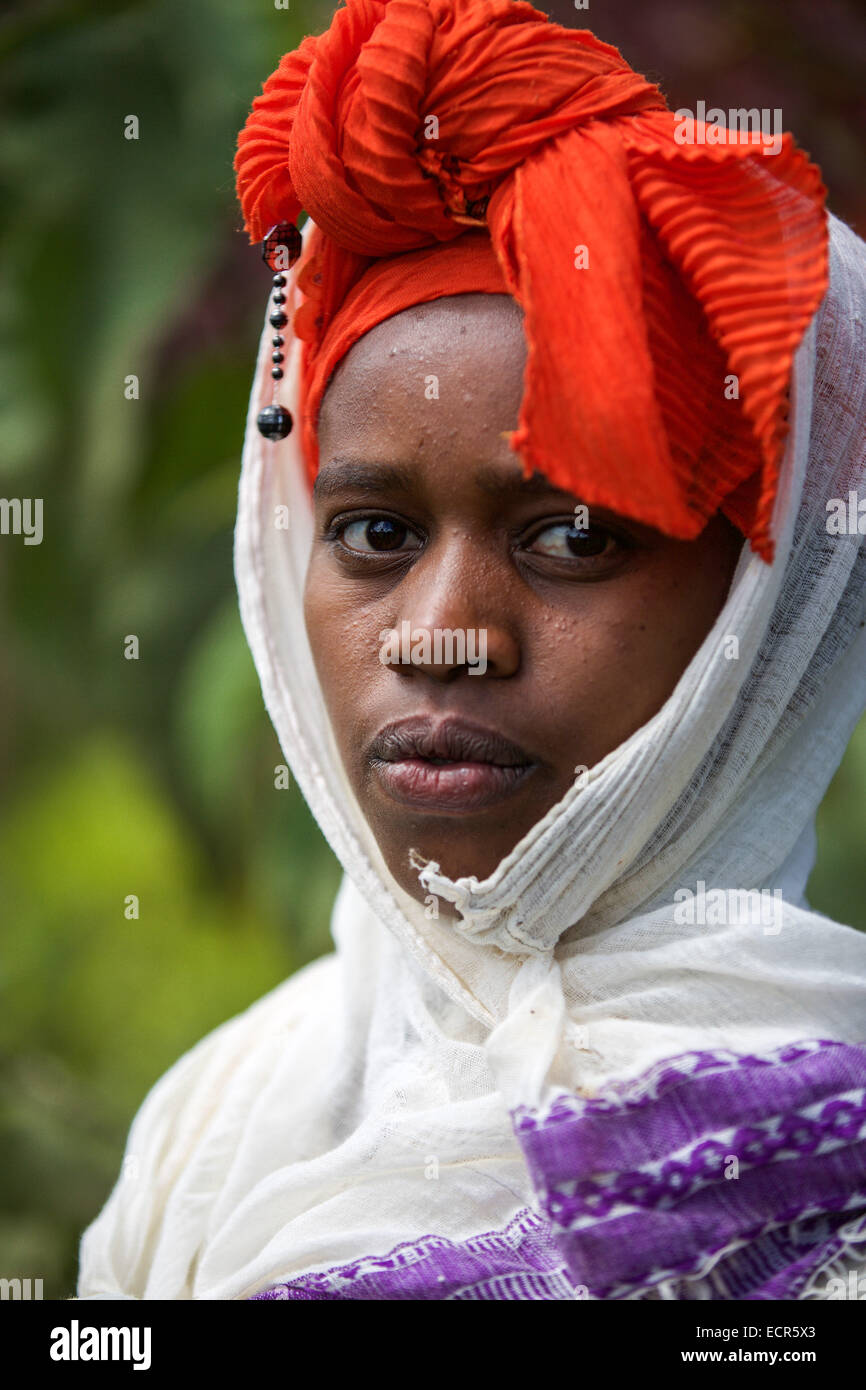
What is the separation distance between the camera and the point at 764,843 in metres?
1.46

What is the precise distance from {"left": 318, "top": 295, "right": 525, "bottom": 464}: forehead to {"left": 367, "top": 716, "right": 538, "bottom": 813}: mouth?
11.1 inches

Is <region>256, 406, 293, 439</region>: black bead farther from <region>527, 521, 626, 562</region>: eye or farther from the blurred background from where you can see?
the blurred background

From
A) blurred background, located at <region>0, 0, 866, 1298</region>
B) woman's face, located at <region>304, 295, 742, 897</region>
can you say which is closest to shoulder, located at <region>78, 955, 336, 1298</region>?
woman's face, located at <region>304, 295, 742, 897</region>

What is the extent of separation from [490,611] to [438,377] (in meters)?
0.24

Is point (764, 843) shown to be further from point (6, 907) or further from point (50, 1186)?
point (6, 907)

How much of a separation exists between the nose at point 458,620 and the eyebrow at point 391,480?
7 cm

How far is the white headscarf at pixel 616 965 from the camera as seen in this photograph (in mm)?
1332

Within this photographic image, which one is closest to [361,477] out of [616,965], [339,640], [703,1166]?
[339,640]

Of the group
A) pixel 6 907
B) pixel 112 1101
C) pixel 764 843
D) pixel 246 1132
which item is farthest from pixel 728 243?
pixel 6 907

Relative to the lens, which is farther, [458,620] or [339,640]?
[339,640]

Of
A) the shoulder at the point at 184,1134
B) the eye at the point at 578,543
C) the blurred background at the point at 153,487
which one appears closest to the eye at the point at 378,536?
the eye at the point at 578,543

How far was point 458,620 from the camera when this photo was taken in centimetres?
132

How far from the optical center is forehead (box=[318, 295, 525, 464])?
1.33 meters

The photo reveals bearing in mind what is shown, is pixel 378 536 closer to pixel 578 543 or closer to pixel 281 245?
pixel 578 543
